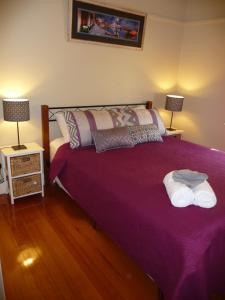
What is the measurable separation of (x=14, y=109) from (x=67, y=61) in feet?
2.99

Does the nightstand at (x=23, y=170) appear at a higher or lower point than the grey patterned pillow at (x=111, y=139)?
lower

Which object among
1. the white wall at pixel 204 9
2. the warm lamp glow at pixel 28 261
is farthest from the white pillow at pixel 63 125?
the white wall at pixel 204 9

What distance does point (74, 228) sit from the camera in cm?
216

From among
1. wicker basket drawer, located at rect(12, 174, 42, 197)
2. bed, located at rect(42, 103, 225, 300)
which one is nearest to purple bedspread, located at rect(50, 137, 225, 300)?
bed, located at rect(42, 103, 225, 300)

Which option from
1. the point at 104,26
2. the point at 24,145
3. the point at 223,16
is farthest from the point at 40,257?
the point at 223,16

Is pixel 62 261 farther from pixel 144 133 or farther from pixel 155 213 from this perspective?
pixel 144 133

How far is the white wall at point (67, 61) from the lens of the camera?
Answer: 242cm

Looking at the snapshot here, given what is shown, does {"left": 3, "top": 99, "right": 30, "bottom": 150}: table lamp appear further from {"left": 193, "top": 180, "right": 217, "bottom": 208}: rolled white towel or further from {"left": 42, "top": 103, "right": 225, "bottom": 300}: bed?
{"left": 193, "top": 180, "right": 217, "bottom": 208}: rolled white towel

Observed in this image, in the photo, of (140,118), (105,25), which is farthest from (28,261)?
(105,25)

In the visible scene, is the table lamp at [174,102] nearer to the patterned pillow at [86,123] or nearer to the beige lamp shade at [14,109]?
the patterned pillow at [86,123]

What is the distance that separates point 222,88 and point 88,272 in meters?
2.99

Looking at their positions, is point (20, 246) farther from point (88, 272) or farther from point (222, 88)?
point (222, 88)

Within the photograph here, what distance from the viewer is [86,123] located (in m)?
2.54

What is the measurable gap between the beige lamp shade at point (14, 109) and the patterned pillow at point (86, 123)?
0.45m
